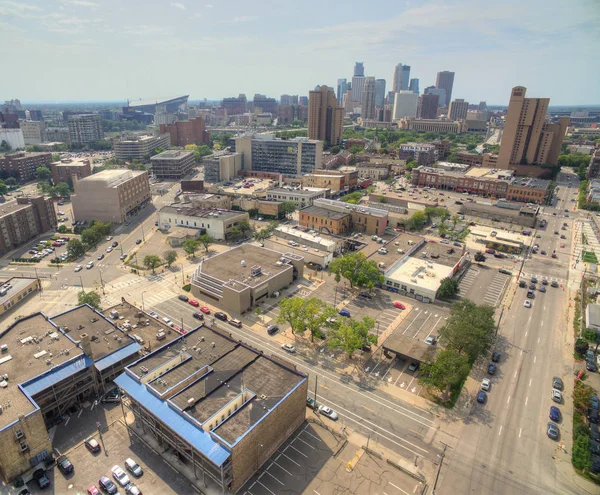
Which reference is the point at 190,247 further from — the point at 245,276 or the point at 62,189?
the point at 62,189

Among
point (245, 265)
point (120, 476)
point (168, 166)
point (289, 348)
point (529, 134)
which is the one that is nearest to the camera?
point (120, 476)

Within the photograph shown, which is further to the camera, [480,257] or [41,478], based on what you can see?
[480,257]

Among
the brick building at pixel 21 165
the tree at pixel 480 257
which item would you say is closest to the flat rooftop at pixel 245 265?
the tree at pixel 480 257

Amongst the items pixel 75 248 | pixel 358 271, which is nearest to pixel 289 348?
pixel 358 271

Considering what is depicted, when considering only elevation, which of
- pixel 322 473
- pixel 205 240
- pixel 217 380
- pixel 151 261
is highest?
pixel 217 380

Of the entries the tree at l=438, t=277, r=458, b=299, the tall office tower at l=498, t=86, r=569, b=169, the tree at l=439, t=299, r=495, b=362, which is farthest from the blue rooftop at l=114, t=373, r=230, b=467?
the tall office tower at l=498, t=86, r=569, b=169

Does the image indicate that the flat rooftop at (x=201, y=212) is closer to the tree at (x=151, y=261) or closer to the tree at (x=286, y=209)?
the tree at (x=286, y=209)

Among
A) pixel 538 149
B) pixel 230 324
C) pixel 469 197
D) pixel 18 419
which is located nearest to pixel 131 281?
pixel 230 324
